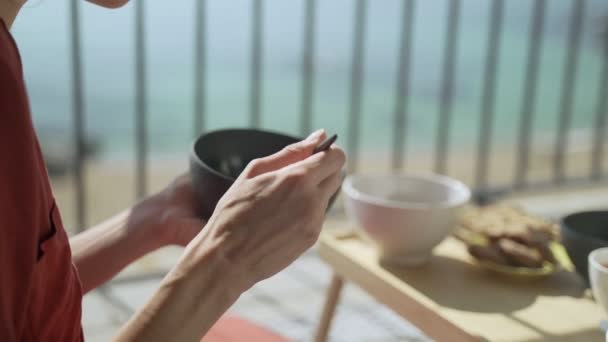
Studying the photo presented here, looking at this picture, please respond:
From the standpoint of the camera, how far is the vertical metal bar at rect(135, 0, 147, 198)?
7.40 ft

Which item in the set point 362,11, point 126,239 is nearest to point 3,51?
point 126,239

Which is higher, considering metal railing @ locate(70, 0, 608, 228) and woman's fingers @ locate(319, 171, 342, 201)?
woman's fingers @ locate(319, 171, 342, 201)

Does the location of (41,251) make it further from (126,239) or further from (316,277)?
(316,277)

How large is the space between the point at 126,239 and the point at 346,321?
3.54ft

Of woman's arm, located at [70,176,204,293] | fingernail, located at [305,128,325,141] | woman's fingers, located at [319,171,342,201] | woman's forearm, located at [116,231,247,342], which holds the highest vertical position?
fingernail, located at [305,128,325,141]

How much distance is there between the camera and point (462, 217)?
137cm

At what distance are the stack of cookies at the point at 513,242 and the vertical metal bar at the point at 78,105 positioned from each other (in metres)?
1.28

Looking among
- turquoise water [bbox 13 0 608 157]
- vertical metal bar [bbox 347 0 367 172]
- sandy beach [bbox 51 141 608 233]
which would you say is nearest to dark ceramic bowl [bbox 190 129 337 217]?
vertical metal bar [bbox 347 0 367 172]

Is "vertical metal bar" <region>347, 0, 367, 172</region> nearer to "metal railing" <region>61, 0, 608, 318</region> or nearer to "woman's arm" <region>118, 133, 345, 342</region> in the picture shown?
"metal railing" <region>61, 0, 608, 318</region>

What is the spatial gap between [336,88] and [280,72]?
3.28ft

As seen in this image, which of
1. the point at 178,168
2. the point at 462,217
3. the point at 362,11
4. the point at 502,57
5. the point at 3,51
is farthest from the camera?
the point at 502,57

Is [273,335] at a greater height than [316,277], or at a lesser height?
greater

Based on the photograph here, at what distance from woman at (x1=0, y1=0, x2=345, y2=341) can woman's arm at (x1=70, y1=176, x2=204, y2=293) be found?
0.92ft

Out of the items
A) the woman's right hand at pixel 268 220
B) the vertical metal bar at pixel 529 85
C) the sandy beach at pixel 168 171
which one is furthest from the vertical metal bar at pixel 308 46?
the sandy beach at pixel 168 171
